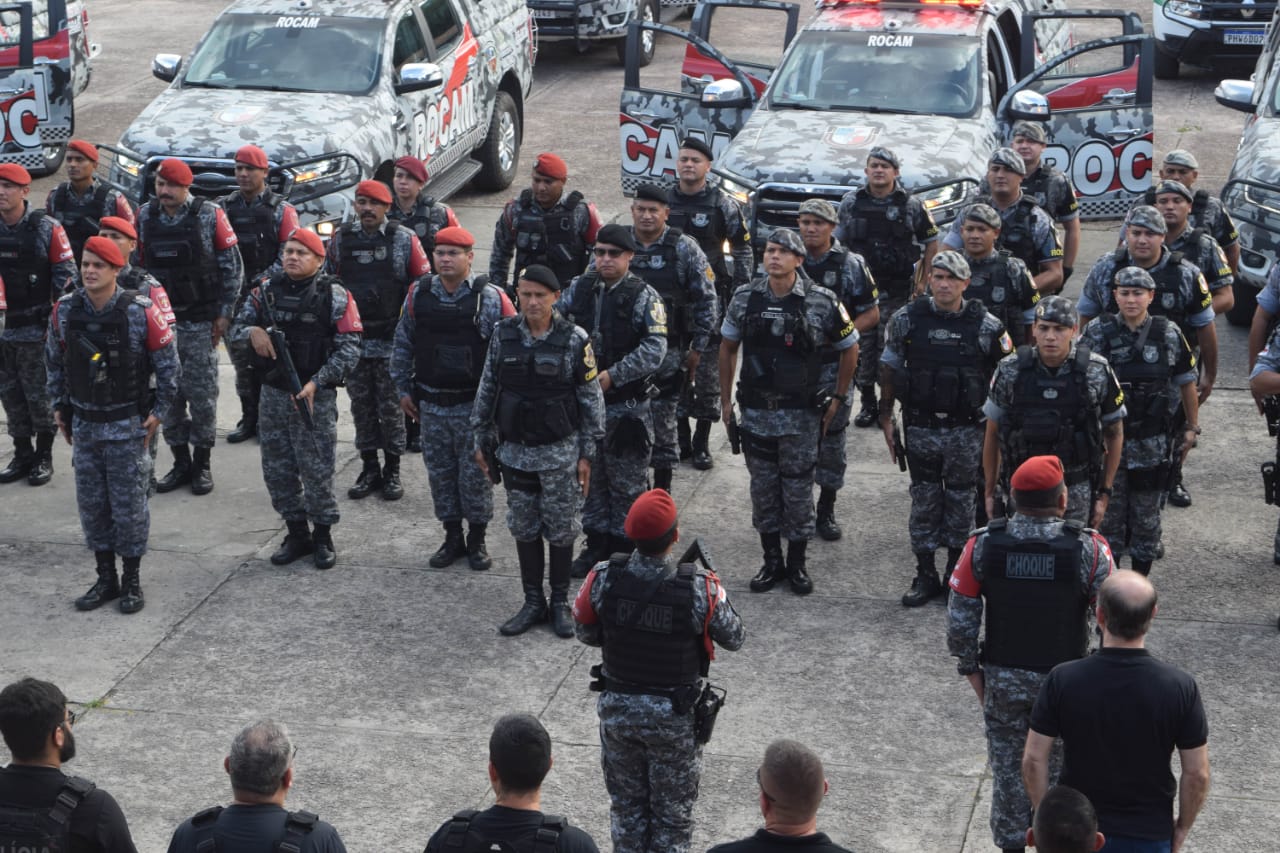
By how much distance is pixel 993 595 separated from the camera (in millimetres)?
6332

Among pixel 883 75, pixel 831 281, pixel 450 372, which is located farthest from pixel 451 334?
pixel 883 75

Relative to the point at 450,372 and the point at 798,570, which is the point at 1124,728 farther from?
the point at 450,372

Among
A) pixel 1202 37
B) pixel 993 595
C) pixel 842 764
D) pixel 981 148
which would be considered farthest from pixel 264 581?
pixel 1202 37

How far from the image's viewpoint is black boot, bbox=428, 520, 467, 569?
380 inches

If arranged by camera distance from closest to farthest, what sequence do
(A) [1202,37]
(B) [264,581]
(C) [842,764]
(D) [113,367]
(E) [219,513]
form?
1. (C) [842,764]
2. (D) [113,367]
3. (B) [264,581]
4. (E) [219,513]
5. (A) [1202,37]

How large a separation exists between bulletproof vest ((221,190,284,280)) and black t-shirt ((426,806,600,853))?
6.98 m

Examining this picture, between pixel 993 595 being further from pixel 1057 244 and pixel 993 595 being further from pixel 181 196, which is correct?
pixel 181 196

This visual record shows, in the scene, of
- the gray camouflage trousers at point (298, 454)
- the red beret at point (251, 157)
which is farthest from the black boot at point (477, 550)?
the red beret at point (251, 157)

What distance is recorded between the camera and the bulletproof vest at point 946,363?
8.62 m

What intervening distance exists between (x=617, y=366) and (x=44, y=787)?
4.47 meters

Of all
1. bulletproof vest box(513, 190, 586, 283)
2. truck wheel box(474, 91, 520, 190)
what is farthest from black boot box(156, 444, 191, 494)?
truck wheel box(474, 91, 520, 190)

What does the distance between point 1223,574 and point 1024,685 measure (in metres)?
3.31

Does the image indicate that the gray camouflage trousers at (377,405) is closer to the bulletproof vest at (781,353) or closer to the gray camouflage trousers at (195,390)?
the gray camouflage trousers at (195,390)

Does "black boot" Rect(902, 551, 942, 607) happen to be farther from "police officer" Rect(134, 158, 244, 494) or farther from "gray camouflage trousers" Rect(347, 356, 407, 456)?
"police officer" Rect(134, 158, 244, 494)
